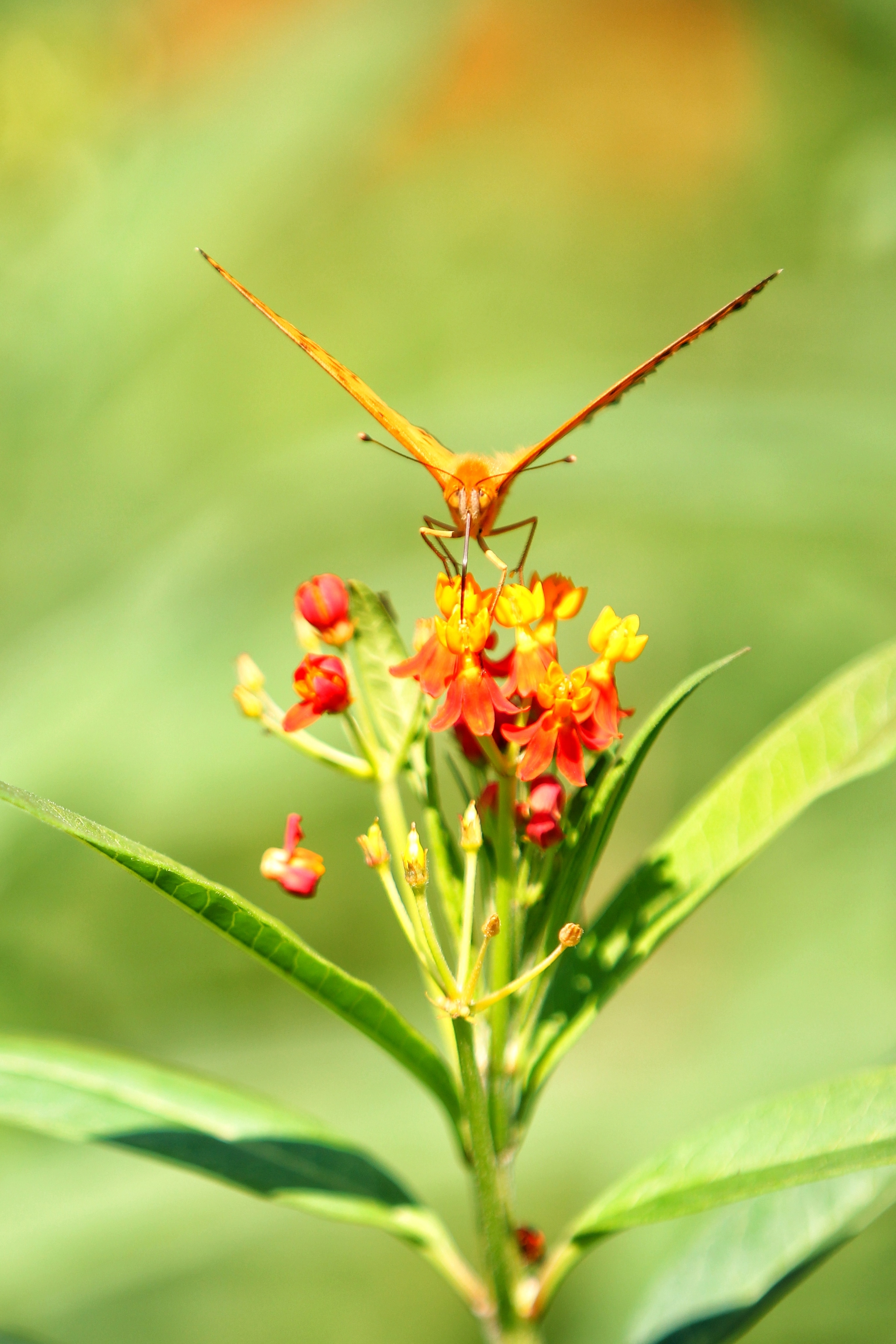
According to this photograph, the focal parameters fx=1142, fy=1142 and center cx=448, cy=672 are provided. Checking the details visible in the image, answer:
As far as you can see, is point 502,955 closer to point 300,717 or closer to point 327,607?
point 300,717

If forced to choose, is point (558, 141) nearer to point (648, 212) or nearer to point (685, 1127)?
point (648, 212)

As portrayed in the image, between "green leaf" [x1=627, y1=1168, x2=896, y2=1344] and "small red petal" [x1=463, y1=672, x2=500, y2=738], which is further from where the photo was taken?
"green leaf" [x1=627, y1=1168, x2=896, y2=1344]

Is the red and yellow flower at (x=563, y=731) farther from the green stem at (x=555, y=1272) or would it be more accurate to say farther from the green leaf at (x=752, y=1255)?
the green leaf at (x=752, y=1255)

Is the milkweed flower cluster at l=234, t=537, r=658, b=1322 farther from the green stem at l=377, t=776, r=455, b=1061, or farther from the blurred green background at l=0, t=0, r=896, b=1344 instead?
the blurred green background at l=0, t=0, r=896, b=1344

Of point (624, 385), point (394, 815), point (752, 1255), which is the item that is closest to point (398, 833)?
point (394, 815)

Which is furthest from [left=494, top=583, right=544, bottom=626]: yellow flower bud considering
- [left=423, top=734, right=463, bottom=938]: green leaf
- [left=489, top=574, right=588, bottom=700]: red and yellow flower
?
[left=423, top=734, right=463, bottom=938]: green leaf

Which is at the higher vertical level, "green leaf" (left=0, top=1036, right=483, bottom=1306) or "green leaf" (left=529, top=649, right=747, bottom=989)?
"green leaf" (left=529, top=649, right=747, bottom=989)
